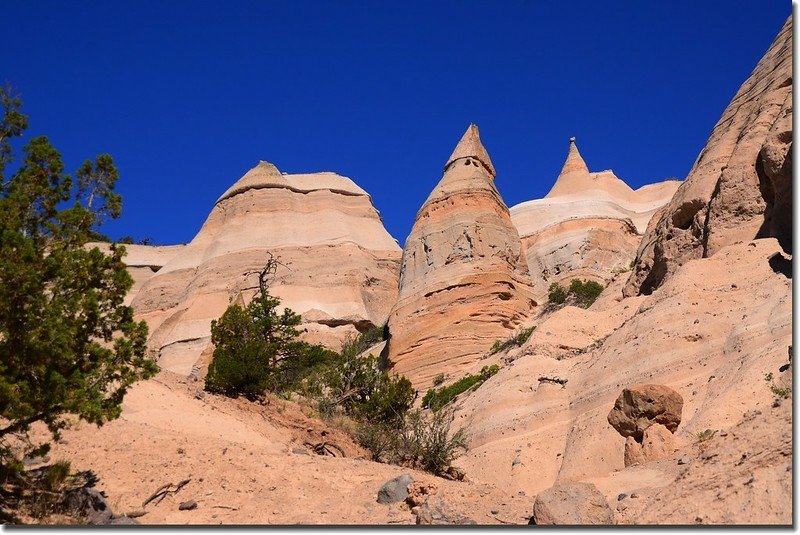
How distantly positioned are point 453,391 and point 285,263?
1315 inches

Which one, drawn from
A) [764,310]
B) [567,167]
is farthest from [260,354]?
[567,167]

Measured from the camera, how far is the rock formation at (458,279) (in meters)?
28.5

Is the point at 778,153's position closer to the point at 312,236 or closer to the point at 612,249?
the point at 612,249

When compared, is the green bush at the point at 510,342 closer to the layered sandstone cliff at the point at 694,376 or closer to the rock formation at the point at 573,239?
the layered sandstone cliff at the point at 694,376

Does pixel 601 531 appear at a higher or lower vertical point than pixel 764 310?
lower

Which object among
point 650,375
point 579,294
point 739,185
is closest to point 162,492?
point 650,375

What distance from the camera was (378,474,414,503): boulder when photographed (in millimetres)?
9992

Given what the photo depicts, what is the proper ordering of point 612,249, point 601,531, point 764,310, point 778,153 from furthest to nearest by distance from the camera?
point 612,249, point 778,153, point 764,310, point 601,531

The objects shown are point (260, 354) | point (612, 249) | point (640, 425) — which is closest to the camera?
point (640, 425)

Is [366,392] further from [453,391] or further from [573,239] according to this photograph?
[573,239]

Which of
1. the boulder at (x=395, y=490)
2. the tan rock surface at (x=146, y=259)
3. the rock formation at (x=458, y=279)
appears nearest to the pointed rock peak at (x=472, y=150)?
the rock formation at (x=458, y=279)

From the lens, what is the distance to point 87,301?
914 cm

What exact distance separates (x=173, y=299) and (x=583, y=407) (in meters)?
46.1

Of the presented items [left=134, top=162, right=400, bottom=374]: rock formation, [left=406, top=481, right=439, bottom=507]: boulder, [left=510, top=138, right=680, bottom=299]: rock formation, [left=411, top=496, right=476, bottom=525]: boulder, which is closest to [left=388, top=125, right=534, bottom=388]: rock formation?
[left=510, top=138, right=680, bottom=299]: rock formation
